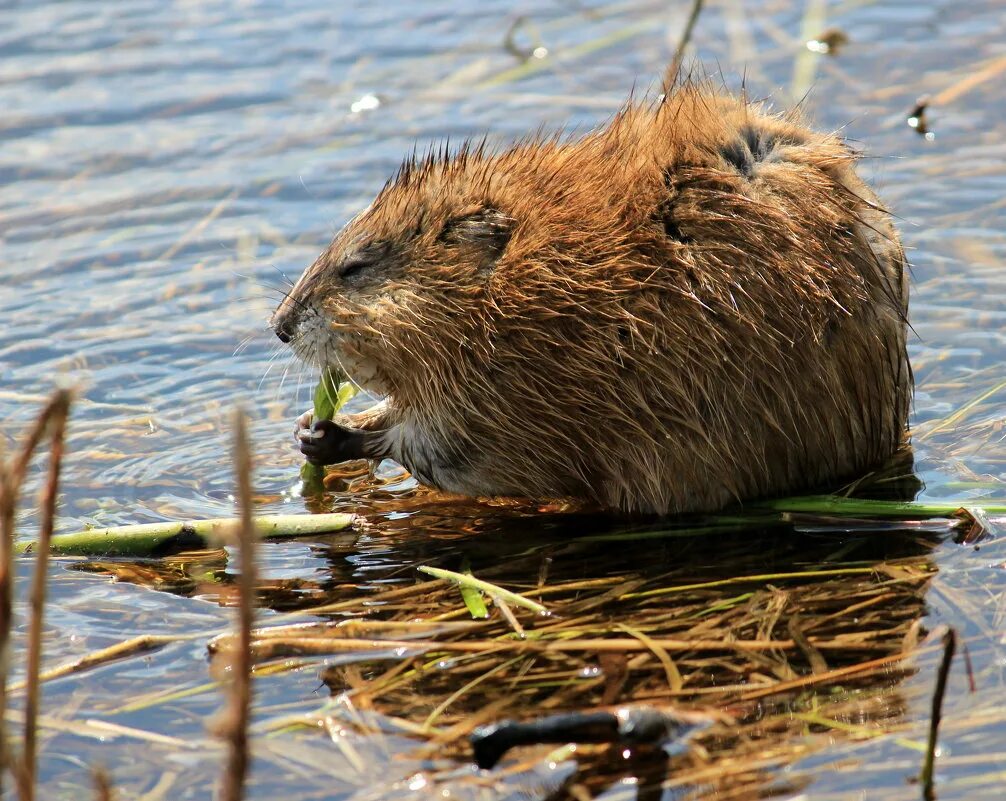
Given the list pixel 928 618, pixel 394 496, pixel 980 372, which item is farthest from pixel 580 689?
pixel 980 372

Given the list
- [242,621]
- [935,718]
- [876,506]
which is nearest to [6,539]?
[242,621]

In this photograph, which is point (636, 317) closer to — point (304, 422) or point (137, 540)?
point (304, 422)

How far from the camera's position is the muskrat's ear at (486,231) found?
4469 millimetres

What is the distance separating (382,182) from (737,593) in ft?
10.7

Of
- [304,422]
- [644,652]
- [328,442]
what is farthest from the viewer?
[304,422]

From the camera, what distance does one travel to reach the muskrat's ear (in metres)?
4.47

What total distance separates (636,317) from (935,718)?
1651 millimetres

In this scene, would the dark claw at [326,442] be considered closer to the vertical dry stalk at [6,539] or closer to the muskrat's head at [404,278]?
the muskrat's head at [404,278]

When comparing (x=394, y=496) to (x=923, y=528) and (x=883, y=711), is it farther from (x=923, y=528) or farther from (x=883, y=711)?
(x=883, y=711)

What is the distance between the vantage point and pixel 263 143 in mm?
7109

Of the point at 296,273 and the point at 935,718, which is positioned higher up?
the point at 296,273

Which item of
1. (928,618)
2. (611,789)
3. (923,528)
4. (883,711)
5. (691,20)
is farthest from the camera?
(691,20)

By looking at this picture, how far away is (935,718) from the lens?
2785 millimetres

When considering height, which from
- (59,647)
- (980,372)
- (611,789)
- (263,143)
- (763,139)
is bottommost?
(611,789)
